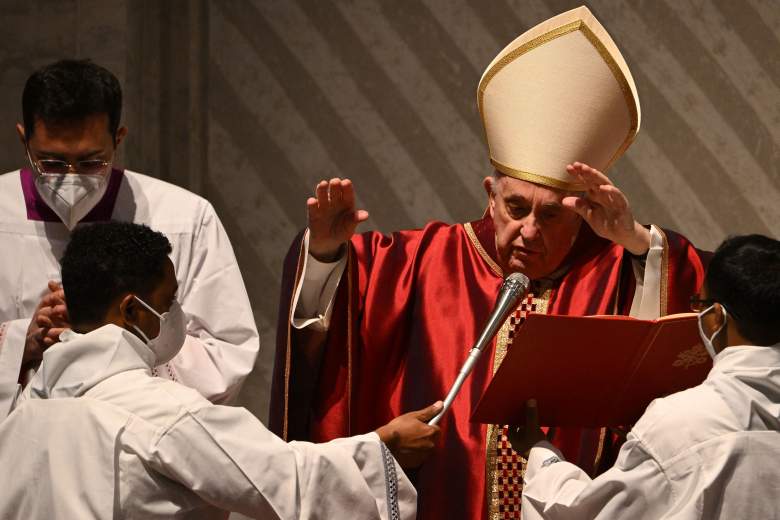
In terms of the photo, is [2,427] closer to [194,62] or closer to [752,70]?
[194,62]

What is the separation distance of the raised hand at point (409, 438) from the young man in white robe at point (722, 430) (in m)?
0.46

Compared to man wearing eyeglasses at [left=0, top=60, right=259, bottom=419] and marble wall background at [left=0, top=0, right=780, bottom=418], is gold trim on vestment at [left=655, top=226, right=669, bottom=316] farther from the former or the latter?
marble wall background at [left=0, top=0, right=780, bottom=418]

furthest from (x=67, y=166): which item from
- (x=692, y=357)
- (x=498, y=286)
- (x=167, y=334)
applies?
(x=692, y=357)

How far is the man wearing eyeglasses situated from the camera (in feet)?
12.6

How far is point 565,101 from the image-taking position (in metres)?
3.83

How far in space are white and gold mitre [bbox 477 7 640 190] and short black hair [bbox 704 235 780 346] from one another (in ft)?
3.26

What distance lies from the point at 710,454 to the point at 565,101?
141 cm

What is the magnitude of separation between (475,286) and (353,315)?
39 cm

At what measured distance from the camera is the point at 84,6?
5625 millimetres

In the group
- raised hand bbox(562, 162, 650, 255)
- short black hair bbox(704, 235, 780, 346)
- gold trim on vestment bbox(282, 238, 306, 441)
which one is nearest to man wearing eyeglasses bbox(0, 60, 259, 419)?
gold trim on vestment bbox(282, 238, 306, 441)

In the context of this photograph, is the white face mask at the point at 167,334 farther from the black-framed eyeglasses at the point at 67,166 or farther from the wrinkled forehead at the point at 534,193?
the wrinkled forehead at the point at 534,193

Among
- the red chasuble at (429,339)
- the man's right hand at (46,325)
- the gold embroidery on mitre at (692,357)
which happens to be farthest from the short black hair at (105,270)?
the gold embroidery on mitre at (692,357)

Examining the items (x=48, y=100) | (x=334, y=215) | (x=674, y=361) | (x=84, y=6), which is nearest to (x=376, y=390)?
(x=334, y=215)

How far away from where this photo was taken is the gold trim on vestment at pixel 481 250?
399 cm
